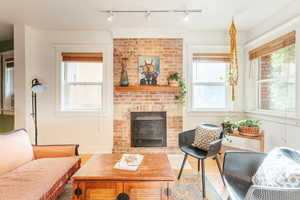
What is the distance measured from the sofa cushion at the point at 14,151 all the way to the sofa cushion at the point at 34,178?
9 centimetres

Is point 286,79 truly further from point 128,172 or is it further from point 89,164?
point 89,164

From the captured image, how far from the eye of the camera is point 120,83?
141 inches

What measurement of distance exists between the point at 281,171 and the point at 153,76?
8.83ft

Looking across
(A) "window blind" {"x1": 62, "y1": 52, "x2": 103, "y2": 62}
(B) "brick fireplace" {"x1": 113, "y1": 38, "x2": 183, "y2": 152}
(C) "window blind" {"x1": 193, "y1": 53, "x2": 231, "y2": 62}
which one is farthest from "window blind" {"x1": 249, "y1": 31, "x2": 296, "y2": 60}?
(A) "window blind" {"x1": 62, "y1": 52, "x2": 103, "y2": 62}

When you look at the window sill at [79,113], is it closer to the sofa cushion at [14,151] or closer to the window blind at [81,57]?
the window blind at [81,57]

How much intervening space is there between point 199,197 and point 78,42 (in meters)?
3.61

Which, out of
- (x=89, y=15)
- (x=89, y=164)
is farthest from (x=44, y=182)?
(x=89, y=15)

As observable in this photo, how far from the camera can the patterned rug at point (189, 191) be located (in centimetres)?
212

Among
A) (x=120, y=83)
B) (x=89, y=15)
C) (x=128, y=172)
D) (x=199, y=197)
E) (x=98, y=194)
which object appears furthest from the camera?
(x=120, y=83)

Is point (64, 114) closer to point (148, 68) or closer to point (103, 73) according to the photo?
point (103, 73)

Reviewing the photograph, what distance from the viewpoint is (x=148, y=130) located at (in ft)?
12.1

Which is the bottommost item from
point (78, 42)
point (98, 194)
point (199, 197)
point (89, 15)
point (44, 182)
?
Answer: point (199, 197)

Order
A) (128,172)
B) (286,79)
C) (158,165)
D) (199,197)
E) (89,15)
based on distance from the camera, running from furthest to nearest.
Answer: (89,15), (286,79), (199,197), (158,165), (128,172)

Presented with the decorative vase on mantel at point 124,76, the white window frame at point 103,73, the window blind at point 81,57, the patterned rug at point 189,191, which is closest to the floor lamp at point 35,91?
the white window frame at point 103,73
